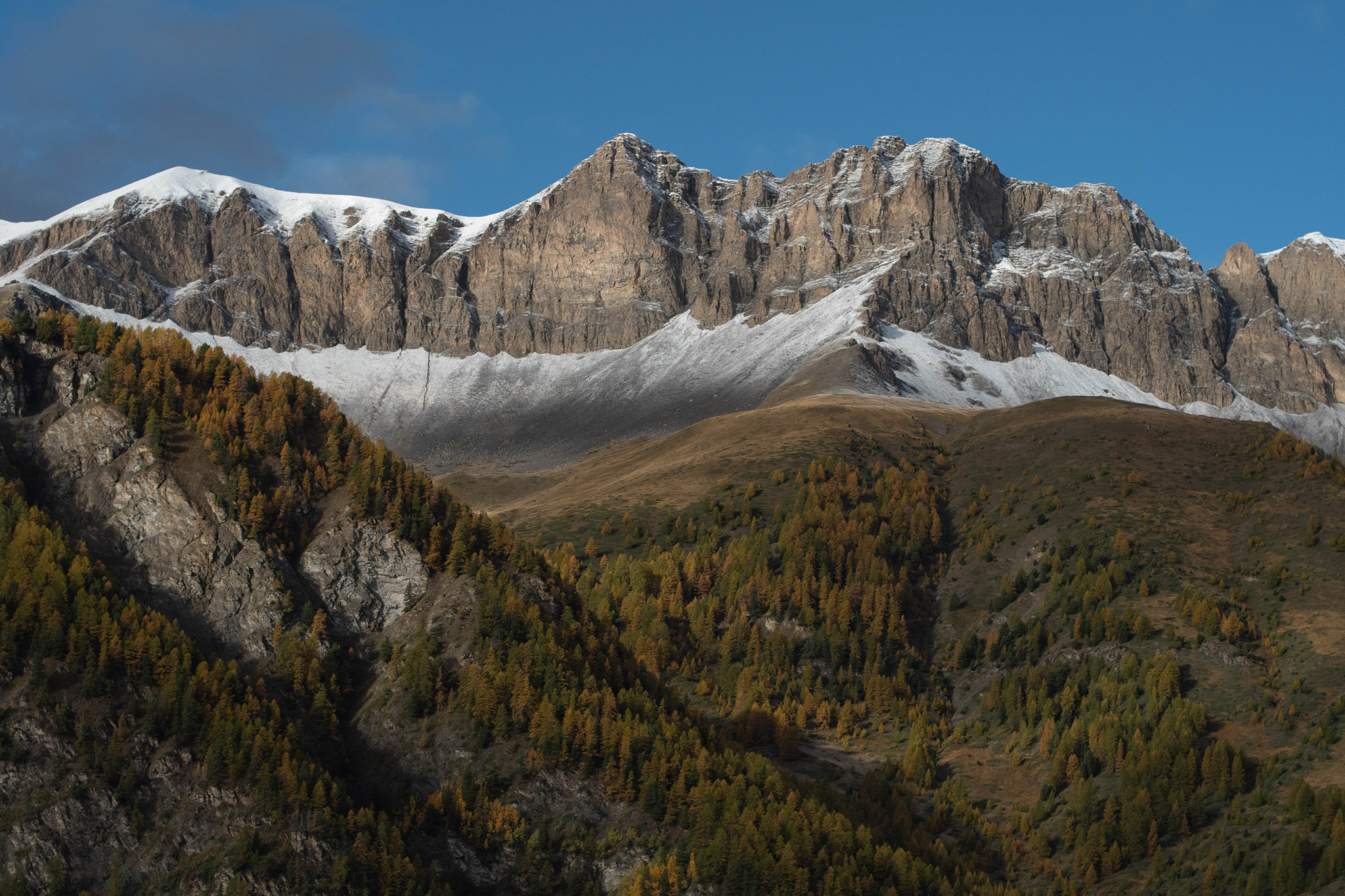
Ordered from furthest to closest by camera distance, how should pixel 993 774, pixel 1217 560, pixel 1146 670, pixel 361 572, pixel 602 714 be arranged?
pixel 1217 560
pixel 1146 670
pixel 993 774
pixel 361 572
pixel 602 714

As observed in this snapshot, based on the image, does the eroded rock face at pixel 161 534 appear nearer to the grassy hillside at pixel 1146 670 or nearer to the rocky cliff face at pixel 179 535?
the rocky cliff face at pixel 179 535

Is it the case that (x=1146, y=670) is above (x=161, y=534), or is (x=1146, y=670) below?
below

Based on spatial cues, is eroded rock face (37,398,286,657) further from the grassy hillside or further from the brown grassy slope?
the brown grassy slope

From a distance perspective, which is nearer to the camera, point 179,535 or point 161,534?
point 161,534

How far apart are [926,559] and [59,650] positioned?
434ft

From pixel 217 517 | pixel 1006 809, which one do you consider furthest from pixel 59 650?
pixel 1006 809

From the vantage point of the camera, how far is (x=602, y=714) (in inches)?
4272

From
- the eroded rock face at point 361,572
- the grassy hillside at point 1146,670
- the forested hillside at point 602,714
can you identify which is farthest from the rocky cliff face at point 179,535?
the grassy hillside at point 1146,670

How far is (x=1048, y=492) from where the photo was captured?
19212cm

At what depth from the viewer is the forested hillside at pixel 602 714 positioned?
89.9 meters

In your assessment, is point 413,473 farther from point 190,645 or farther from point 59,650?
point 59,650

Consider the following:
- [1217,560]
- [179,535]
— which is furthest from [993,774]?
[179,535]

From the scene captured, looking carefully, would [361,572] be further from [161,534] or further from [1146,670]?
[1146,670]

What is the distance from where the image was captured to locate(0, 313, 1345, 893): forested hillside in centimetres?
8988
